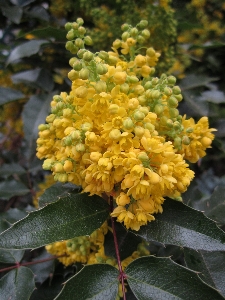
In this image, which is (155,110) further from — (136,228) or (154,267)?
(154,267)

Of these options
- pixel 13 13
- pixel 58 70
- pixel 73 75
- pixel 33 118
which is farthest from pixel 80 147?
pixel 58 70

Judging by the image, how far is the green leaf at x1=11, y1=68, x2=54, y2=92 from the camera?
5.82 ft

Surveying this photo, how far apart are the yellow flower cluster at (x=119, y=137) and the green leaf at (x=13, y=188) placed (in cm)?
60

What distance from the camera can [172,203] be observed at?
3.47 ft

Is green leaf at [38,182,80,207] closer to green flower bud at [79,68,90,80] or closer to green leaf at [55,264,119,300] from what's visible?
green leaf at [55,264,119,300]

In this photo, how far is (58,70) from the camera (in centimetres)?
214

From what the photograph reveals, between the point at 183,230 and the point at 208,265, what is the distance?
216 millimetres

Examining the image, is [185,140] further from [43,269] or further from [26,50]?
[26,50]

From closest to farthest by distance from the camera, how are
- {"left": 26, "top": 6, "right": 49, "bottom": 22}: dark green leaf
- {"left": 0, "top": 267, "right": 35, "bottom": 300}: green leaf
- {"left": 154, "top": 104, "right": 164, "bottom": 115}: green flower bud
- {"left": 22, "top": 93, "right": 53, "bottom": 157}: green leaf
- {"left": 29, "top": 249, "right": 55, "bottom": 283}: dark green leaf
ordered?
{"left": 154, "top": 104, "right": 164, "bottom": 115}: green flower bud, {"left": 0, "top": 267, "right": 35, "bottom": 300}: green leaf, {"left": 29, "top": 249, "right": 55, "bottom": 283}: dark green leaf, {"left": 22, "top": 93, "right": 53, "bottom": 157}: green leaf, {"left": 26, "top": 6, "right": 49, "bottom": 22}: dark green leaf

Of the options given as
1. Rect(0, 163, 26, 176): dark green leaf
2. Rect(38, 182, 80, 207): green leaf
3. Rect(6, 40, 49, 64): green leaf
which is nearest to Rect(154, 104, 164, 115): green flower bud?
Rect(38, 182, 80, 207): green leaf

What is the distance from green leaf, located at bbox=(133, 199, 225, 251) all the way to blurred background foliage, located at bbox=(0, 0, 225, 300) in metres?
0.29

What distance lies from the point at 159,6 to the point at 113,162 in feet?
3.15

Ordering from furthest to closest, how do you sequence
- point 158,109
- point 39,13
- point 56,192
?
point 39,13, point 56,192, point 158,109

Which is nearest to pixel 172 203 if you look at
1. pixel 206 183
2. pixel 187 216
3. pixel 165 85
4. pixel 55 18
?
pixel 187 216
